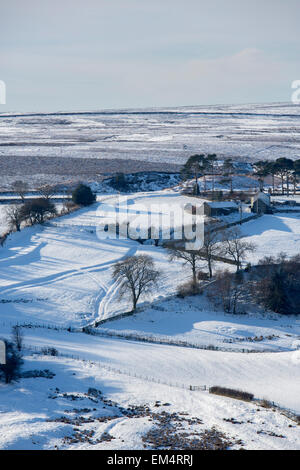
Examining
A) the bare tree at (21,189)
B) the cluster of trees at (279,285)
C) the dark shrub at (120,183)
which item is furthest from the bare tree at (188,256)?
the dark shrub at (120,183)

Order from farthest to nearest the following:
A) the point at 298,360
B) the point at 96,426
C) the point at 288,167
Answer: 1. the point at 288,167
2. the point at 298,360
3. the point at 96,426

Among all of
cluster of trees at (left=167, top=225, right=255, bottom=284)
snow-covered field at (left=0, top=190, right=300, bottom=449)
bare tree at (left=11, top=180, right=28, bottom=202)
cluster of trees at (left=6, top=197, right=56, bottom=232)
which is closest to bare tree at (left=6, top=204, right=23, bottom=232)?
cluster of trees at (left=6, top=197, right=56, bottom=232)

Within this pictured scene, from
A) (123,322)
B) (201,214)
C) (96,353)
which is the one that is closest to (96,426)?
(96,353)

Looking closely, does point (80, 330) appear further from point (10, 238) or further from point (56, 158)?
point (56, 158)

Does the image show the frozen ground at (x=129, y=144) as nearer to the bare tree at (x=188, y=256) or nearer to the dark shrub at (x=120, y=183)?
the dark shrub at (x=120, y=183)

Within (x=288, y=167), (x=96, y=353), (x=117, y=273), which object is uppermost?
(x=288, y=167)

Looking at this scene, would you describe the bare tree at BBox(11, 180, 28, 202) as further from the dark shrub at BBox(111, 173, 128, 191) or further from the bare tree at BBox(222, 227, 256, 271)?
the bare tree at BBox(222, 227, 256, 271)
